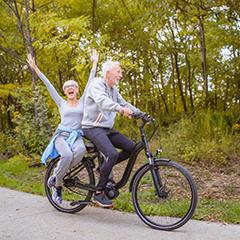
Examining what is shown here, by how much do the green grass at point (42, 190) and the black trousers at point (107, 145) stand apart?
661 mm

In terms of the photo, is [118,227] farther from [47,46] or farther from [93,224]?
[47,46]

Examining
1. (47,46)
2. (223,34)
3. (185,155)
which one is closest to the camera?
(185,155)

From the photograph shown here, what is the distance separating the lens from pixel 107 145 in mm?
3514

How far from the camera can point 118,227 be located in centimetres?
340

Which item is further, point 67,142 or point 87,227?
point 67,142

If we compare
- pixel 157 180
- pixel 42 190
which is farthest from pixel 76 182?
pixel 42 190

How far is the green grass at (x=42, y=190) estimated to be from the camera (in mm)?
3795

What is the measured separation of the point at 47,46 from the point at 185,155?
4.29m

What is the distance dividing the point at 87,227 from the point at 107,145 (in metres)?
0.99

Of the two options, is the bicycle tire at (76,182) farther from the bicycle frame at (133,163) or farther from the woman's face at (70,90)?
the woman's face at (70,90)

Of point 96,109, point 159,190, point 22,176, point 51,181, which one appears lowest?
point 22,176

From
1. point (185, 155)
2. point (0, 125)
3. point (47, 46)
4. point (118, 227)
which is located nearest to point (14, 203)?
point (118, 227)

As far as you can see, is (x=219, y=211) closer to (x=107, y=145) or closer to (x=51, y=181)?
(x=107, y=145)

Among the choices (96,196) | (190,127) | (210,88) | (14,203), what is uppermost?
(210,88)
